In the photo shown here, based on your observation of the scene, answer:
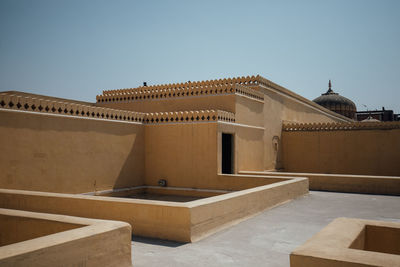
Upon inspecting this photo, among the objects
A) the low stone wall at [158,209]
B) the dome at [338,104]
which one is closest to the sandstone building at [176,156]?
the low stone wall at [158,209]

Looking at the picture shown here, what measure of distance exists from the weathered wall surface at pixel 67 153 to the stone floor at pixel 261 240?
165 inches

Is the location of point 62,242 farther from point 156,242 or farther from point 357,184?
point 357,184

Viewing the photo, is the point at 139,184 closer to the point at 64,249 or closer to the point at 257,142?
the point at 257,142

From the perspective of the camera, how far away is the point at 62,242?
3773mm

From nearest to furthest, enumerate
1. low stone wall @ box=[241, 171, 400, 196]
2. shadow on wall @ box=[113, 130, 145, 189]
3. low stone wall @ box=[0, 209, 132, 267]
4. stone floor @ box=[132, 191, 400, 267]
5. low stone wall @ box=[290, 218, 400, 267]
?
1. low stone wall @ box=[290, 218, 400, 267]
2. low stone wall @ box=[0, 209, 132, 267]
3. stone floor @ box=[132, 191, 400, 267]
4. low stone wall @ box=[241, 171, 400, 196]
5. shadow on wall @ box=[113, 130, 145, 189]

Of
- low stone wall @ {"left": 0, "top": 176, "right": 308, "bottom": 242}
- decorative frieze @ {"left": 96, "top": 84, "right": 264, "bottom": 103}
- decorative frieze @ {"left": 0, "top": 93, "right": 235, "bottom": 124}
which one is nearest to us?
low stone wall @ {"left": 0, "top": 176, "right": 308, "bottom": 242}

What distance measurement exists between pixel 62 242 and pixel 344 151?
15280mm

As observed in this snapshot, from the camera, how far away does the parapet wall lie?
15961mm

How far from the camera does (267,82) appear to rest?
52.1 feet

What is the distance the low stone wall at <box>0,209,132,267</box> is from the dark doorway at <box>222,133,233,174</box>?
8605 mm

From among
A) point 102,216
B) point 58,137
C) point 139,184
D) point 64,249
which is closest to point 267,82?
point 139,184

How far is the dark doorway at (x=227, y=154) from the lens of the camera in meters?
13.1

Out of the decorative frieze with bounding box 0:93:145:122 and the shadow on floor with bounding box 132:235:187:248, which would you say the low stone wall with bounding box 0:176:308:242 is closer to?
the shadow on floor with bounding box 132:235:187:248

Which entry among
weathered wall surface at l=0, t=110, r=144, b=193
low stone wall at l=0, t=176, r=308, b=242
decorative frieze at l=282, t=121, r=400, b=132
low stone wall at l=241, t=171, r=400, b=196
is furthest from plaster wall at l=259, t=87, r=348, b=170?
low stone wall at l=0, t=176, r=308, b=242
